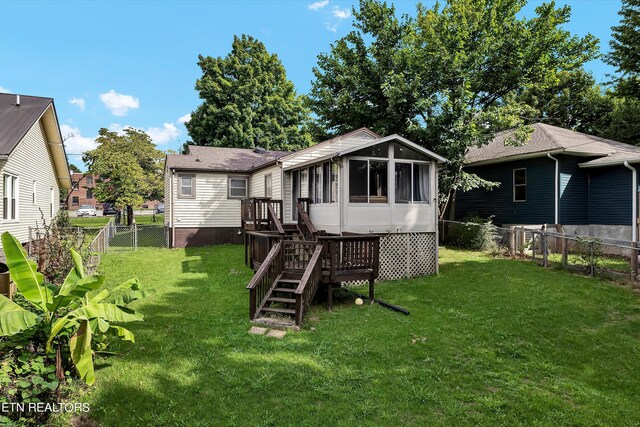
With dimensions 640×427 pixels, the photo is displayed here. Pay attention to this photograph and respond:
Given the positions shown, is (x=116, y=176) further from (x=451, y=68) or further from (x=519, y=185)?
(x=519, y=185)

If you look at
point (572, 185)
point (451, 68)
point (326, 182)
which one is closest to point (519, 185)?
point (572, 185)

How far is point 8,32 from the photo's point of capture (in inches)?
583

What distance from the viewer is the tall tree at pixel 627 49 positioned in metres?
19.9

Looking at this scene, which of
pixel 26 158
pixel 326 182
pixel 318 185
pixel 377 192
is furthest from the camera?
pixel 26 158

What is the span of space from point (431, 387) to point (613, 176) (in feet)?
51.7

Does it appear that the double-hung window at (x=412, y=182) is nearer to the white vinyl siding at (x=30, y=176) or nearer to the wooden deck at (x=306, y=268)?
the wooden deck at (x=306, y=268)

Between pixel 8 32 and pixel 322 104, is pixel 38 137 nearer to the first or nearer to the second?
pixel 8 32

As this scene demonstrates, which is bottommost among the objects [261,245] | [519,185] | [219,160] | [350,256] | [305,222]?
[350,256]

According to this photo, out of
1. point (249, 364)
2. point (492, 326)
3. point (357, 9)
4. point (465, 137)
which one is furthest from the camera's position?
point (357, 9)

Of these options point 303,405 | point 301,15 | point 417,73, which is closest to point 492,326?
point 303,405

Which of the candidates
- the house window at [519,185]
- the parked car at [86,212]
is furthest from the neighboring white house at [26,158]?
the parked car at [86,212]

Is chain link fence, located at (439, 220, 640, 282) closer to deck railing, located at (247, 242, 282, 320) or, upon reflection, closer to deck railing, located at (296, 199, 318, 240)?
deck railing, located at (296, 199, 318, 240)

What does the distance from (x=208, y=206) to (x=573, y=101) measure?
93.0ft

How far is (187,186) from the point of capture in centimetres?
1745
